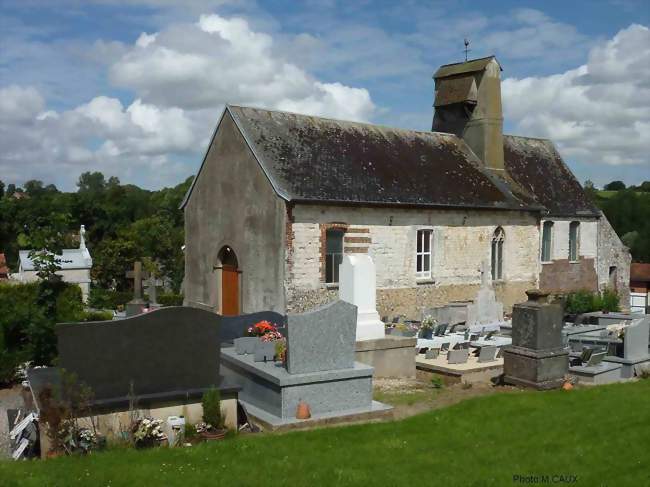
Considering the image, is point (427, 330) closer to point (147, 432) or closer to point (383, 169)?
point (383, 169)

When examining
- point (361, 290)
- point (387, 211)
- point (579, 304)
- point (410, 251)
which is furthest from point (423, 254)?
point (361, 290)

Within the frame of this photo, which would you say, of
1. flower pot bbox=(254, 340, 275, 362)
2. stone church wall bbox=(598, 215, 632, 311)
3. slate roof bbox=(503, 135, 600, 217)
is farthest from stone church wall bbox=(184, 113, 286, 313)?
stone church wall bbox=(598, 215, 632, 311)

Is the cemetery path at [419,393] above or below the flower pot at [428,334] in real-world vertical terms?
below

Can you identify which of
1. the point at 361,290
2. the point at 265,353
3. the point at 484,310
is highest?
the point at 361,290

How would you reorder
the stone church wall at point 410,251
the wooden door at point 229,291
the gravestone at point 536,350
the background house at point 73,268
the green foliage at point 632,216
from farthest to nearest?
1. the green foliage at point 632,216
2. the background house at point 73,268
3. the wooden door at point 229,291
4. the stone church wall at point 410,251
5. the gravestone at point 536,350

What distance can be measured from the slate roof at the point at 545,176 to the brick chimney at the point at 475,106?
1730 millimetres

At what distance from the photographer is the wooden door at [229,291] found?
20.8m

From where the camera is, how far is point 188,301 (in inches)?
914

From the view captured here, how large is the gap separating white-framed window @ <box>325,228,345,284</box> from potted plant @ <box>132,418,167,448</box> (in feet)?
38.8

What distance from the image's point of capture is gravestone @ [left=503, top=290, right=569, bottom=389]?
1172 cm

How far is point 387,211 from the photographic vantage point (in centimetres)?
2109

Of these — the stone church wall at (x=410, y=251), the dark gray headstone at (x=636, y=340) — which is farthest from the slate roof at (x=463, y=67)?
the dark gray headstone at (x=636, y=340)

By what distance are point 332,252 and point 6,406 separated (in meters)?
10.5

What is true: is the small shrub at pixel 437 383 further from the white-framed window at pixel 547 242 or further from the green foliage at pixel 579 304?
the white-framed window at pixel 547 242
